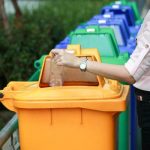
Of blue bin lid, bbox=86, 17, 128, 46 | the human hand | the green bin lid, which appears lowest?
blue bin lid, bbox=86, 17, 128, 46

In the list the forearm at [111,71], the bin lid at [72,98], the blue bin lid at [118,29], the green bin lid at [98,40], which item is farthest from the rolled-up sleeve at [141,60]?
the blue bin lid at [118,29]

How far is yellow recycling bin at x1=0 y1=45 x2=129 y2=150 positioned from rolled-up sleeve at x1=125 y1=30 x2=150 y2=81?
0.80ft

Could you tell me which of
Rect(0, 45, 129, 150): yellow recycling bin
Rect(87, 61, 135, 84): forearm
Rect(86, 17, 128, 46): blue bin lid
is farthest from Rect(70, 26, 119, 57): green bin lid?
Rect(87, 61, 135, 84): forearm

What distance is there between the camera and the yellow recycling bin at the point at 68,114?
3.25 meters

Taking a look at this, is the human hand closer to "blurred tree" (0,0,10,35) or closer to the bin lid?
the bin lid

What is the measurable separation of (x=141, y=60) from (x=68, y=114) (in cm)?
58

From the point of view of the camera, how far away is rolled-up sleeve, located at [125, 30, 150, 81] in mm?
3045

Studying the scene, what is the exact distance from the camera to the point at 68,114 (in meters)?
3.30

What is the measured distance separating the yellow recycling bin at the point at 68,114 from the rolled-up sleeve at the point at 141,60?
24 cm

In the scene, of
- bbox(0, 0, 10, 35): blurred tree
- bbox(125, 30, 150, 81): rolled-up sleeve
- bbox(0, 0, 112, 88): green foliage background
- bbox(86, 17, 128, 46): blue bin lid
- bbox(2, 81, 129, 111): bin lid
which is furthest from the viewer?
bbox(0, 0, 10, 35): blurred tree

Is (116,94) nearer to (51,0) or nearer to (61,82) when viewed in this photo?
(61,82)

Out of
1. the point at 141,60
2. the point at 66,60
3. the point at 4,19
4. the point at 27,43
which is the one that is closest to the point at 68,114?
the point at 66,60

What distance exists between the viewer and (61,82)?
347 centimetres

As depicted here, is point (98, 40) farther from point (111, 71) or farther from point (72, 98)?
point (111, 71)
